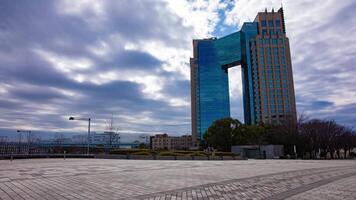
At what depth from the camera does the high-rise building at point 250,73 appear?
12038 centimetres

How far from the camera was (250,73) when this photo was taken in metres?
128

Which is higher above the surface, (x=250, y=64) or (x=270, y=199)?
(x=250, y=64)

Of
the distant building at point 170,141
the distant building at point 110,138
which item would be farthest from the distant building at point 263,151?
the distant building at point 170,141

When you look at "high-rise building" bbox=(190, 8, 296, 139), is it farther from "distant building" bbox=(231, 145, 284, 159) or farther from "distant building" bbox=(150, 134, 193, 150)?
"distant building" bbox=(231, 145, 284, 159)

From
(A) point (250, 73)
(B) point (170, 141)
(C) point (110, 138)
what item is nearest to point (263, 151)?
(C) point (110, 138)

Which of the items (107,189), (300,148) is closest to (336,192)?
(107,189)

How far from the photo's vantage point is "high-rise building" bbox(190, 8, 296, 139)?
12038 cm

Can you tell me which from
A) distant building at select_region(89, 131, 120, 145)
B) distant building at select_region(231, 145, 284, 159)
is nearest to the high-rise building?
distant building at select_region(89, 131, 120, 145)

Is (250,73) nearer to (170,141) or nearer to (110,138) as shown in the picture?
(170,141)

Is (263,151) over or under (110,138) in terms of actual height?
under

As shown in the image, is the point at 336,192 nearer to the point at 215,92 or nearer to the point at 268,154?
the point at 268,154

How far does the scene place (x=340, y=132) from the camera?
50.3 meters

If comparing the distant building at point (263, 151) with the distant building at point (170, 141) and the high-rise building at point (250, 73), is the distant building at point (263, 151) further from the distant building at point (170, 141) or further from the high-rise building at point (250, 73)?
the distant building at point (170, 141)

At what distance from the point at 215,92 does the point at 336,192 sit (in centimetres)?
12757
